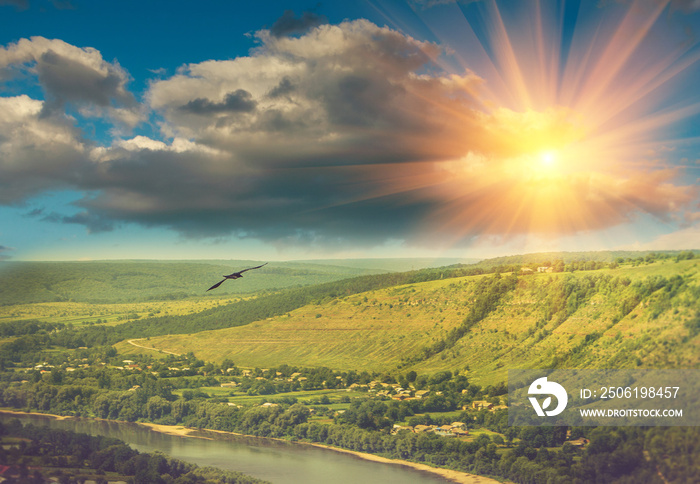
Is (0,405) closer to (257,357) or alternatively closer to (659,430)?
(257,357)

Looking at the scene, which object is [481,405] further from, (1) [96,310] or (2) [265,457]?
(1) [96,310]

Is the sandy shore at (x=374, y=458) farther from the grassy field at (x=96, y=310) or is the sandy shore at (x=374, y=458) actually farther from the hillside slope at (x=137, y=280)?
the hillside slope at (x=137, y=280)

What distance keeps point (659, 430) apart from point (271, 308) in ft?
161

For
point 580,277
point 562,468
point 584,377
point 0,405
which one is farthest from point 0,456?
point 580,277

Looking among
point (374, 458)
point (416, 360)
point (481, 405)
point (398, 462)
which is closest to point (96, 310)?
point (416, 360)

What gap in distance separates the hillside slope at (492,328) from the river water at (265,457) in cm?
1198

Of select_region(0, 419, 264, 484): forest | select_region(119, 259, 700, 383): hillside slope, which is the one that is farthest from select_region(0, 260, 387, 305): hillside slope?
select_region(0, 419, 264, 484): forest

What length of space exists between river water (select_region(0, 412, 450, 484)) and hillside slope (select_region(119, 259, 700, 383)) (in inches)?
471

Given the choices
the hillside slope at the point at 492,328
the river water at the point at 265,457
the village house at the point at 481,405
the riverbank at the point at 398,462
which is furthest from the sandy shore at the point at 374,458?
the hillside slope at the point at 492,328

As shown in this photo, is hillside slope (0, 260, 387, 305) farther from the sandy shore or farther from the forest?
the forest

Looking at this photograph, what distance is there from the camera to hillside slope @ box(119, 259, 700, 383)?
3155 centimetres

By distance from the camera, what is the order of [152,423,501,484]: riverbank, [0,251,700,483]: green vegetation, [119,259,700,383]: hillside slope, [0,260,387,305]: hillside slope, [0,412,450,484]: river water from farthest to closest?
[0,260,387,305]: hillside slope → [119,259,700,383]: hillside slope → [0,412,450,484]: river water → [152,423,501,484]: riverbank → [0,251,700,483]: green vegetation

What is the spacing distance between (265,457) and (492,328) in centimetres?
1942

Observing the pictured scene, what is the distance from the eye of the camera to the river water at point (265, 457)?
30969 millimetres
